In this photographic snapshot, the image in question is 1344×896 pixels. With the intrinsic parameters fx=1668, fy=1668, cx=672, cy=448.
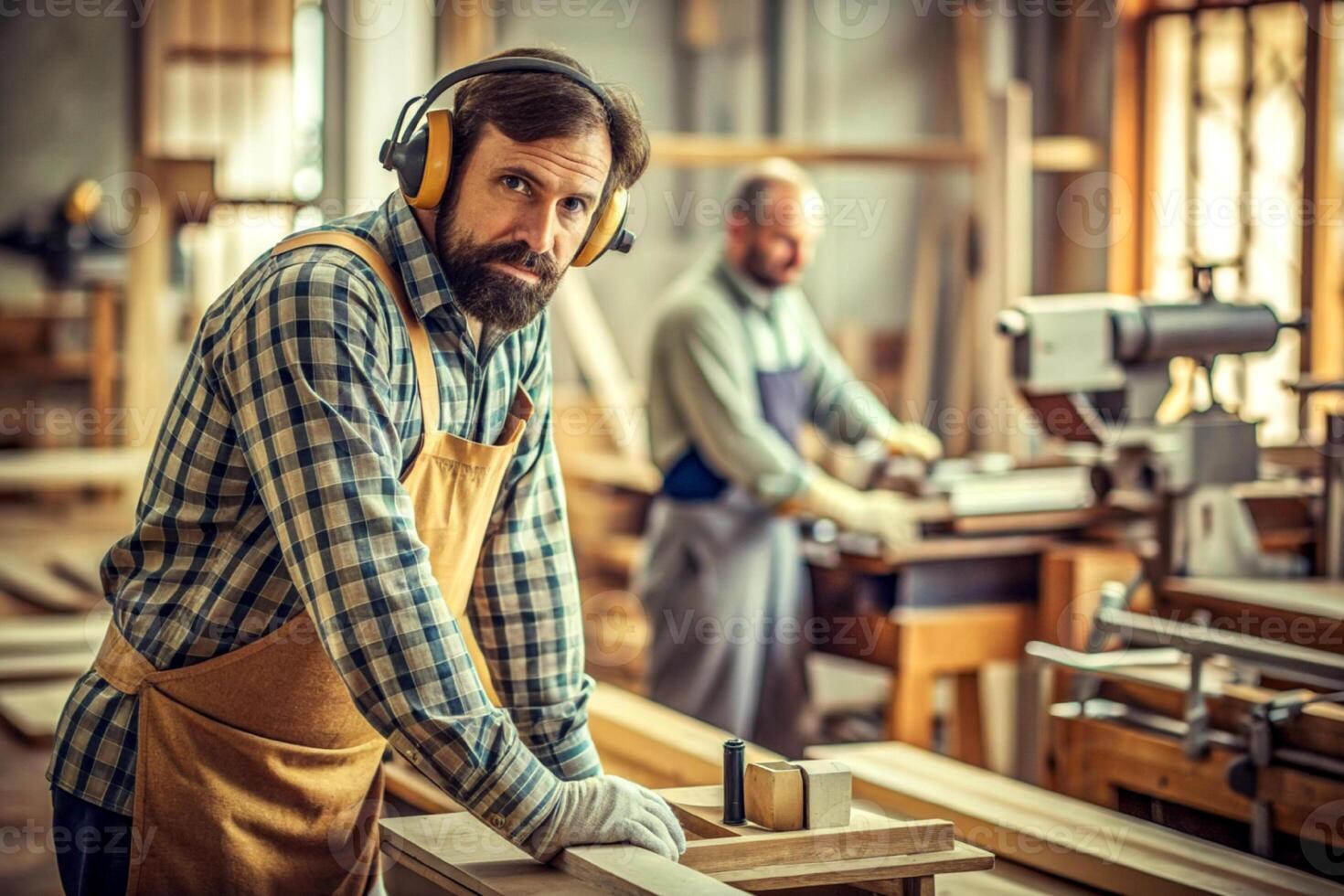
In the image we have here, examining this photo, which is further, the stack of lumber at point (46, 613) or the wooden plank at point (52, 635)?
the wooden plank at point (52, 635)

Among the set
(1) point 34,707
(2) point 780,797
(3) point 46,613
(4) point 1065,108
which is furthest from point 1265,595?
(3) point 46,613

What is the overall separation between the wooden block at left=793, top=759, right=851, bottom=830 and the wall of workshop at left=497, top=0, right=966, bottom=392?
5.52 m

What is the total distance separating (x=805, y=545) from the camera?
4680 mm

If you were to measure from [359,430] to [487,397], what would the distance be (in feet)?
1.02

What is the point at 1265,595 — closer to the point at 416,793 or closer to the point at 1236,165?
the point at 416,793

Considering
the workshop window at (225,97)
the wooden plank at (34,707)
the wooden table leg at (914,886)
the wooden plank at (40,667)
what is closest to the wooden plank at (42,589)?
the wooden plank at (40,667)

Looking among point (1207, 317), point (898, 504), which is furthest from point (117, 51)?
point (1207, 317)

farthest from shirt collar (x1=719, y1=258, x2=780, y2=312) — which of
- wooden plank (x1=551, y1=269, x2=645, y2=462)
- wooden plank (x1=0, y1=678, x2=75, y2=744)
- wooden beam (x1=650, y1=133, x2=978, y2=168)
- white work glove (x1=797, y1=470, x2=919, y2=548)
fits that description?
wooden plank (x1=0, y1=678, x2=75, y2=744)

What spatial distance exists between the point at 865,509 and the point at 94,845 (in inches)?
106

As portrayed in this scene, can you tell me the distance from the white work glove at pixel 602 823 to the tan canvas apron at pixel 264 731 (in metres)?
0.31

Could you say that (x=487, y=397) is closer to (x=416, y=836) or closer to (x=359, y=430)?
(x=359, y=430)

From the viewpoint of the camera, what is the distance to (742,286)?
4.66 meters

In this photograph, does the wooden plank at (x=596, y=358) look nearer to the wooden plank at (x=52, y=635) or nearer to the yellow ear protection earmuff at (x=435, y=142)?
the wooden plank at (x=52, y=635)

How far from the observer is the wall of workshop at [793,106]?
287 inches
